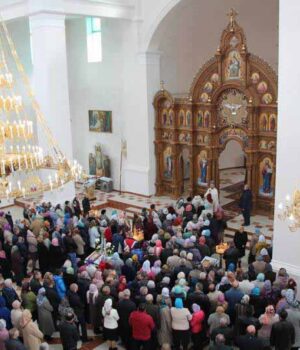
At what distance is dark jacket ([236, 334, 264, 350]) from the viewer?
7152mm

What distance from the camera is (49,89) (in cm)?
1599

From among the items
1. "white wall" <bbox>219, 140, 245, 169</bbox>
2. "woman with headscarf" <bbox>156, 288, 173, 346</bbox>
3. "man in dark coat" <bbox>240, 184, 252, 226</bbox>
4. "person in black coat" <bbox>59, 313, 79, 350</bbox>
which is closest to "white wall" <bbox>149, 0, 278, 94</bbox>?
"white wall" <bbox>219, 140, 245, 169</bbox>

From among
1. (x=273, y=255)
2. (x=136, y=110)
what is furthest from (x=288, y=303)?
(x=136, y=110)

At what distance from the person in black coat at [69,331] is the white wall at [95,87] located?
12.7 metres

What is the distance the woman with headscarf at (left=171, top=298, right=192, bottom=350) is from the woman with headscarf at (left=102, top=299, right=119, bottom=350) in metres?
0.98

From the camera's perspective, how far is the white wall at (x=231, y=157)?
2281 centimetres

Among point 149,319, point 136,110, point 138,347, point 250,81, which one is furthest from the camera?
point 136,110

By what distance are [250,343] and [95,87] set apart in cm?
1551

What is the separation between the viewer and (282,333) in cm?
755

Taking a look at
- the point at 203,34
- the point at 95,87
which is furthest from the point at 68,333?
the point at 203,34

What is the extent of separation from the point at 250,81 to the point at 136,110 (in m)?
5.08

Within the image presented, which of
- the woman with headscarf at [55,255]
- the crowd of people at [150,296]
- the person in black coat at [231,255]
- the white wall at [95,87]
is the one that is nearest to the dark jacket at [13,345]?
the crowd of people at [150,296]

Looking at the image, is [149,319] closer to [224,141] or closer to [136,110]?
[224,141]

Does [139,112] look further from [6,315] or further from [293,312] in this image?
[293,312]
